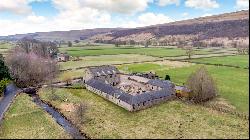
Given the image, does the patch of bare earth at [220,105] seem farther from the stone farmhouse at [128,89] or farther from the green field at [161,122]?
the stone farmhouse at [128,89]

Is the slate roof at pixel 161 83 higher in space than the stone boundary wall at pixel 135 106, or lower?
higher

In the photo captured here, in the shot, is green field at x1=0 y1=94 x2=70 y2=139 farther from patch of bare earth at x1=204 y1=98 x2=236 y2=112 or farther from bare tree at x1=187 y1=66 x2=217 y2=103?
patch of bare earth at x1=204 y1=98 x2=236 y2=112

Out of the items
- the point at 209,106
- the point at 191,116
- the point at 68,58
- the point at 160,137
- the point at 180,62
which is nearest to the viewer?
the point at 160,137

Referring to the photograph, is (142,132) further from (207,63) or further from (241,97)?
(207,63)

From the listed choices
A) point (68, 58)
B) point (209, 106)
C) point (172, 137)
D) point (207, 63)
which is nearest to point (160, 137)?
point (172, 137)

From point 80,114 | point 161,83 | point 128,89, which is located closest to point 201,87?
point 161,83

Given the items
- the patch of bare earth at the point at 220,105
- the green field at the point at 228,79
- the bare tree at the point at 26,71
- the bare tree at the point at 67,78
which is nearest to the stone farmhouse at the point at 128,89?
the bare tree at the point at 67,78
